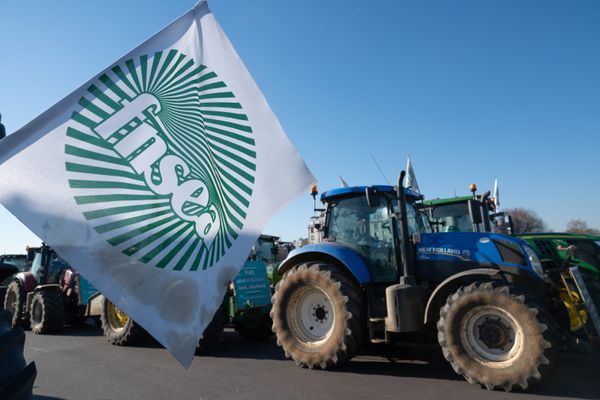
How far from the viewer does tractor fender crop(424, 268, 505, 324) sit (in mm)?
4300

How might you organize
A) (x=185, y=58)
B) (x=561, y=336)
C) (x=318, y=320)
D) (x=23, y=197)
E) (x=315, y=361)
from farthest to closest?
(x=318, y=320), (x=315, y=361), (x=561, y=336), (x=185, y=58), (x=23, y=197)

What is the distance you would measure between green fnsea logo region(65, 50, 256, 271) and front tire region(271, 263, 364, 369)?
316cm

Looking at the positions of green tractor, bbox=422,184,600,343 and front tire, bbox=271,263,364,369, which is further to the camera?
front tire, bbox=271,263,364,369

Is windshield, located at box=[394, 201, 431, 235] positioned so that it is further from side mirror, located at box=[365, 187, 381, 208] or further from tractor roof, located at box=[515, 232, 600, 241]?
tractor roof, located at box=[515, 232, 600, 241]

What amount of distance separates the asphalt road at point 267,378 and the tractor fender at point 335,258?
1170 mm

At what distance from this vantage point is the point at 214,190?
6.69ft

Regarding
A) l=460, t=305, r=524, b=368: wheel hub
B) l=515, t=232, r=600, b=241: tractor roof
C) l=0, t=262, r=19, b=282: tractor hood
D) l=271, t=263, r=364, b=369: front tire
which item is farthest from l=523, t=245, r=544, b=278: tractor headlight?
l=0, t=262, r=19, b=282: tractor hood

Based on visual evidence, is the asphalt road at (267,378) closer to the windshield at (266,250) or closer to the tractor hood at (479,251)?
the tractor hood at (479,251)

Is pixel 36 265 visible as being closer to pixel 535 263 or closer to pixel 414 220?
pixel 414 220

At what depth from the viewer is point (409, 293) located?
4516mm

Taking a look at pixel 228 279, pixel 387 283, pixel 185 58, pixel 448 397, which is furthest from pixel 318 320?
pixel 185 58

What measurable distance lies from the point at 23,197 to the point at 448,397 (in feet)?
12.6

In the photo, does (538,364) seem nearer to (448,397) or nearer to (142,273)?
(448,397)

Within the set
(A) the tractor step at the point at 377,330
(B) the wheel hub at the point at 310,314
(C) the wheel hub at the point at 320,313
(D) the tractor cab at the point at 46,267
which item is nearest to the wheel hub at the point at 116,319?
(B) the wheel hub at the point at 310,314
